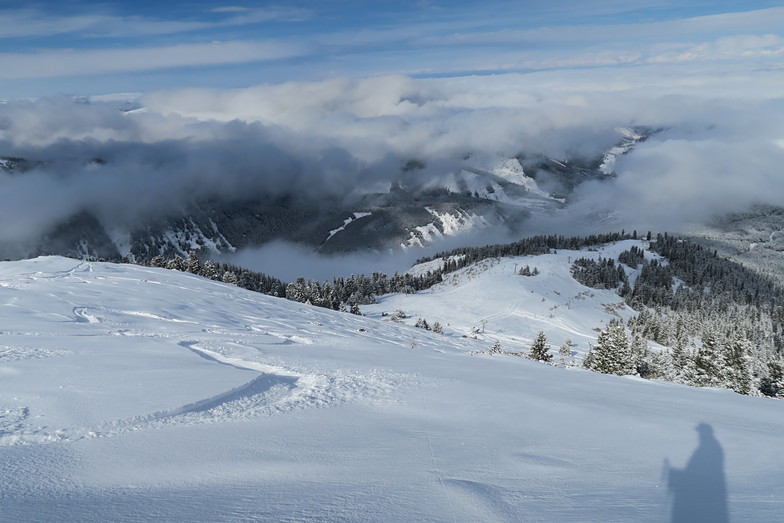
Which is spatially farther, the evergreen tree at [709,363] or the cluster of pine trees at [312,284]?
the cluster of pine trees at [312,284]

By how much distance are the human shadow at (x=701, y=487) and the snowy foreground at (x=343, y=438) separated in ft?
0.14

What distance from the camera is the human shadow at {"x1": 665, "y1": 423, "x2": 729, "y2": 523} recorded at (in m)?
5.59

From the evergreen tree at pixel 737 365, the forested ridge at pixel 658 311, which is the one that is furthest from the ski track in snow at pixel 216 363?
the evergreen tree at pixel 737 365

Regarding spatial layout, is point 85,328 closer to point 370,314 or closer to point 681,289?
point 370,314

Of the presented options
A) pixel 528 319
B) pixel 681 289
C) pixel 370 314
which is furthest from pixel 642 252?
pixel 370 314

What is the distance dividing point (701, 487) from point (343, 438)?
5.24 metres

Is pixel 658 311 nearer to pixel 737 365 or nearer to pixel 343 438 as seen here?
pixel 737 365

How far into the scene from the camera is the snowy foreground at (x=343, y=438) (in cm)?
545

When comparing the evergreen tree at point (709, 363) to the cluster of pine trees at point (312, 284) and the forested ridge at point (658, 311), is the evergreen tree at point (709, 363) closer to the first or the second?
the forested ridge at point (658, 311)

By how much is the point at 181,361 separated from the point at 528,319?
117 meters

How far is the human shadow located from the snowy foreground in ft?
0.14

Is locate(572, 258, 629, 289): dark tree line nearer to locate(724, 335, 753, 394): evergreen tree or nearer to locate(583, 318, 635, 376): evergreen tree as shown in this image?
locate(724, 335, 753, 394): evergreen tree

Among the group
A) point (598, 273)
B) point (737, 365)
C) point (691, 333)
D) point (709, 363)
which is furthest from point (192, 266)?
point (598, 273)

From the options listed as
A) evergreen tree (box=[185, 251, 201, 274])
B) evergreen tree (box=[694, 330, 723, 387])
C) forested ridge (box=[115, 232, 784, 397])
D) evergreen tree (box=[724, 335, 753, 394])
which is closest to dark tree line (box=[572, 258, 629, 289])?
forested ridge (box=[115, 232, 784, 397])
